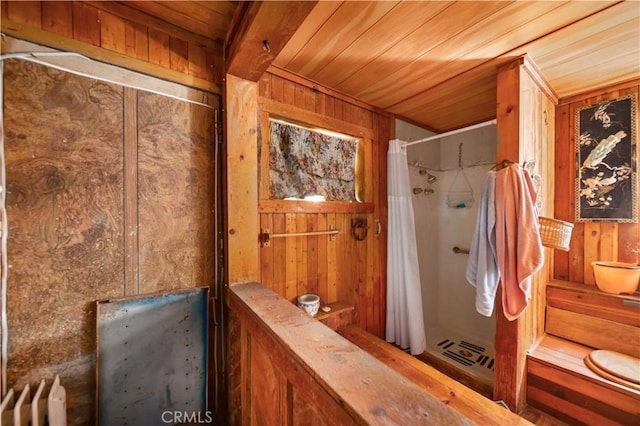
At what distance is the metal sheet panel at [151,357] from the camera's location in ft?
3.72

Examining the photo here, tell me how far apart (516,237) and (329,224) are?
1219 mm

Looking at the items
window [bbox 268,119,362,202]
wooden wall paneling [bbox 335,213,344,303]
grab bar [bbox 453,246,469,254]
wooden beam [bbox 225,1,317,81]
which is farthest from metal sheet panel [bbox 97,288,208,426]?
grab bar [bbox 453,246,469,254]

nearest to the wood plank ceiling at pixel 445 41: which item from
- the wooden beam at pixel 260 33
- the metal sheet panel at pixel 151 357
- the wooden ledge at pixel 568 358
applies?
the wooden beam at pixel 260 33

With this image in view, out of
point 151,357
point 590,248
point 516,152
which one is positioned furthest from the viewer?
point 590,248

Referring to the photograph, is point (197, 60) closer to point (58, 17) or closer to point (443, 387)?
point (58, 17)

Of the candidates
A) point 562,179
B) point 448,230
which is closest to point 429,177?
point 448,230

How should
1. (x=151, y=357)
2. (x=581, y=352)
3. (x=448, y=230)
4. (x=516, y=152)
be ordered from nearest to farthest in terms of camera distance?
1. (x=151, y=357)
2. (x=516, y=152)
3. (x=581, y=352)
4. (x=448, y=230)

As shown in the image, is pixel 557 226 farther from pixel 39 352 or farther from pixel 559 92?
pixel 39 352

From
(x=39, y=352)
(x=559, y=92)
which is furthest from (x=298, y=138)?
(x=559, y=92)

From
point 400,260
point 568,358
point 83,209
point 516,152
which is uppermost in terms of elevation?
point 516,152

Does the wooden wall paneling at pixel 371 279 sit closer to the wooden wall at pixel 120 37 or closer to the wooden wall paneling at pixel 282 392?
the wooden wall paneling at pixel 282 392

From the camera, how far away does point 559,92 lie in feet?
6.34

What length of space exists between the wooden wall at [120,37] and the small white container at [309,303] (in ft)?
4.89

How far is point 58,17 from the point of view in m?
1.08
